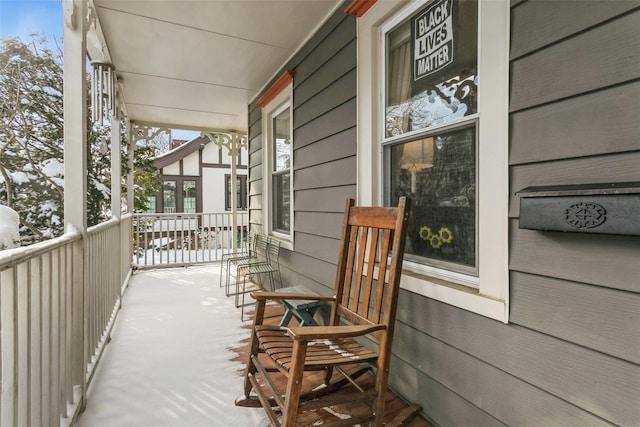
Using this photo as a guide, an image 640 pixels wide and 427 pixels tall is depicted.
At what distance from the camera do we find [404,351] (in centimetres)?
184

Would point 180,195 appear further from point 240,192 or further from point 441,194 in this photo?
point 441,194

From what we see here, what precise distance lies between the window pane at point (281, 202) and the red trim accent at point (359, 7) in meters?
1.86

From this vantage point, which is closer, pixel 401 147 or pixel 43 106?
pixel 401 147

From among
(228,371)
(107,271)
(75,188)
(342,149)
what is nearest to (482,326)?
(342,149)

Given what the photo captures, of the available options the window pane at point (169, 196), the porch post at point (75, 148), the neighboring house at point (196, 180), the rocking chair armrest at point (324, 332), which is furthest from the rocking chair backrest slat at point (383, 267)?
the window pane at point (169, 196)

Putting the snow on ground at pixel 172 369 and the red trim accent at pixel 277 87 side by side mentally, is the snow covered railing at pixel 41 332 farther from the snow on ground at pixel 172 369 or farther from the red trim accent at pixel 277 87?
the red trim accent at pixel 277 87

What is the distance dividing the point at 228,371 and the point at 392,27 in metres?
2.43

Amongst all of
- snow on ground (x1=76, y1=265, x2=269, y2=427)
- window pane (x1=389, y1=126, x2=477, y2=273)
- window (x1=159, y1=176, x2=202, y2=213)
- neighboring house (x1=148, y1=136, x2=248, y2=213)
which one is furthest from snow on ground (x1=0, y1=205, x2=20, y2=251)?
window (x1=159, y1=176, x2=202, y2=213)

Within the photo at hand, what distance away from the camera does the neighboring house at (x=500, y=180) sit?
981mm

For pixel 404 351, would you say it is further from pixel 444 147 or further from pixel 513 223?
pixel 444 147

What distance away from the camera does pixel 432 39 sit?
5.60 feet

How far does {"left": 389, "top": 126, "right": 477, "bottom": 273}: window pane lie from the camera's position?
1517 mm

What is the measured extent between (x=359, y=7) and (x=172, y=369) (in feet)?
8.92

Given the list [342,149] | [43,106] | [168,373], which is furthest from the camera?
[43,106]
